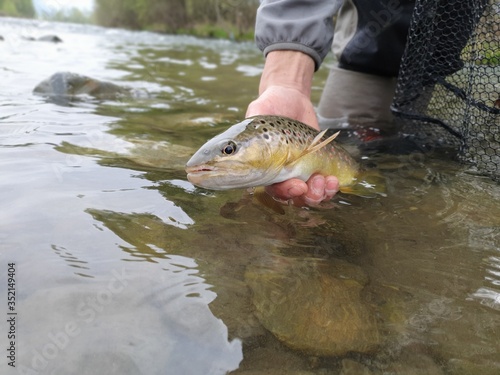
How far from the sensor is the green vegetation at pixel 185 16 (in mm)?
32281

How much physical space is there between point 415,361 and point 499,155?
189 centimetres

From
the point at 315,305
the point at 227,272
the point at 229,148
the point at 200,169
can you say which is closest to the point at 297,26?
the point at 229,148

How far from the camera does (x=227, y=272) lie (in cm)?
156

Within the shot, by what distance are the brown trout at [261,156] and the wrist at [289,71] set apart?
1.40 ft

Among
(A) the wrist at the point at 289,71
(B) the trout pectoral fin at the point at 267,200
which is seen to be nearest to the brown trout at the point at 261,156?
(B) the trout pectoral fin at the point at 267,200

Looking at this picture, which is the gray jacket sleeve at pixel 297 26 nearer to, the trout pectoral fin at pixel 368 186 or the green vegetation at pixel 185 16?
the trout pectoral fin at pixel 368 186

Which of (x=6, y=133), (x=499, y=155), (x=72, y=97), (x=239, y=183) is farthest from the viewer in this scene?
(x=72, y=97)

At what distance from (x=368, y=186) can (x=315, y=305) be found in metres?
1.32

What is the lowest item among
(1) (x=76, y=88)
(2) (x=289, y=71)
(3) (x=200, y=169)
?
(1) (x=76, y=88)

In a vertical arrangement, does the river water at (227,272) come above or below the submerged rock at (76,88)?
above

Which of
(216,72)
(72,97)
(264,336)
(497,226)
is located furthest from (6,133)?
(216,72)

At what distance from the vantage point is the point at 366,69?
153 inches

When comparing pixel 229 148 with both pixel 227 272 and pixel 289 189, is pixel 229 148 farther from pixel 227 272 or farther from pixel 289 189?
pixel 227 272

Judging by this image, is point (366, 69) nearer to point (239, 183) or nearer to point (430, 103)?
point (430, 103)
